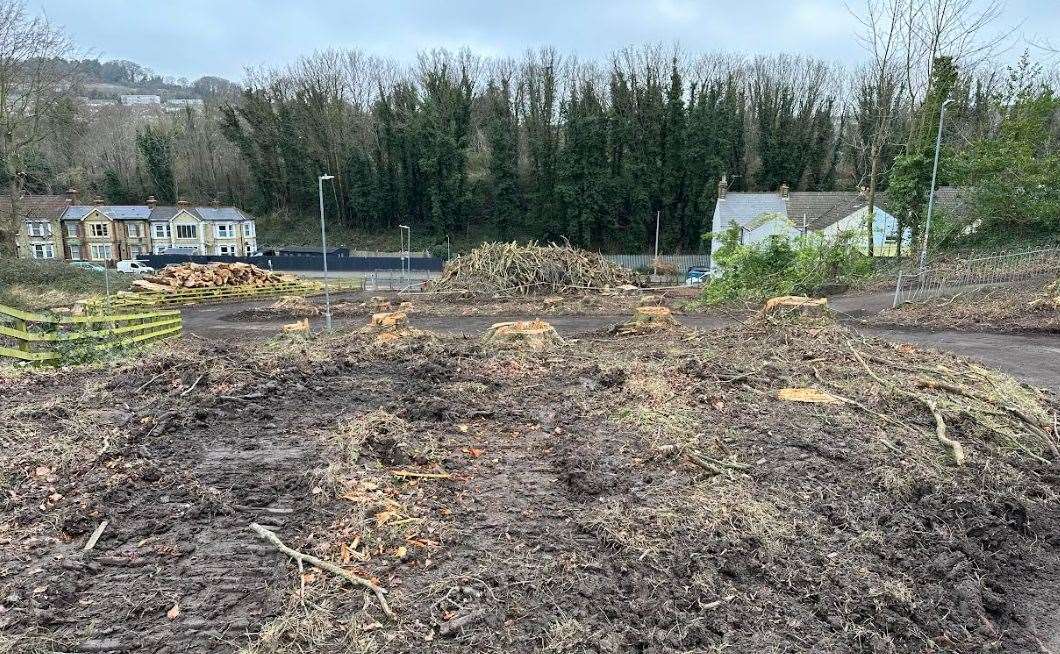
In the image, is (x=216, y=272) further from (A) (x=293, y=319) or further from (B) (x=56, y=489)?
Answer: (B) (x=56, y=489)

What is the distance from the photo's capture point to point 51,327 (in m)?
9.17

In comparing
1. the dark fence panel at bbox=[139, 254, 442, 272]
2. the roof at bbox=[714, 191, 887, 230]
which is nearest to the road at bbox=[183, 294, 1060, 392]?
the dark fence panel at bbox=[139, 254, 442, 272]

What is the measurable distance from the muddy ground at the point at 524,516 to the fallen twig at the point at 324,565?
5 centimetres

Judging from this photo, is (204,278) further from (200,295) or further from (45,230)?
(45,230)

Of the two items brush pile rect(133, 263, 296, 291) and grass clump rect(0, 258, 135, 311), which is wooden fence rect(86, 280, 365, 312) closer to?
brush pile rect(133, 263, 296, 291)

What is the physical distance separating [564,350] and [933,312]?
9.36m

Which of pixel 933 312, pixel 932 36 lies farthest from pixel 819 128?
pixel 933 312

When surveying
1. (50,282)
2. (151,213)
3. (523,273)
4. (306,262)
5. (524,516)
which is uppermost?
(151,213)

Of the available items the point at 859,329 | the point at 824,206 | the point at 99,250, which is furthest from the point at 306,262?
the point at 859,329

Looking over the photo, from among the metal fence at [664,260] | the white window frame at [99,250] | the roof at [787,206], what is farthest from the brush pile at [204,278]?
the white window frame at [99,250]

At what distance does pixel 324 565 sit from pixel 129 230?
56.9 metres

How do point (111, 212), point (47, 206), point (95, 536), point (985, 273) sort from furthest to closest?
1. point (47, 206)
2. point (111, 212)
3. point (985, 273)
4. point (95, 536)

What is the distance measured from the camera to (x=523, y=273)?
21.0m

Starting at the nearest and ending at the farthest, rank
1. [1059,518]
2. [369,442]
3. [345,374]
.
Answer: [1059,518], [369,442], [345,374]
